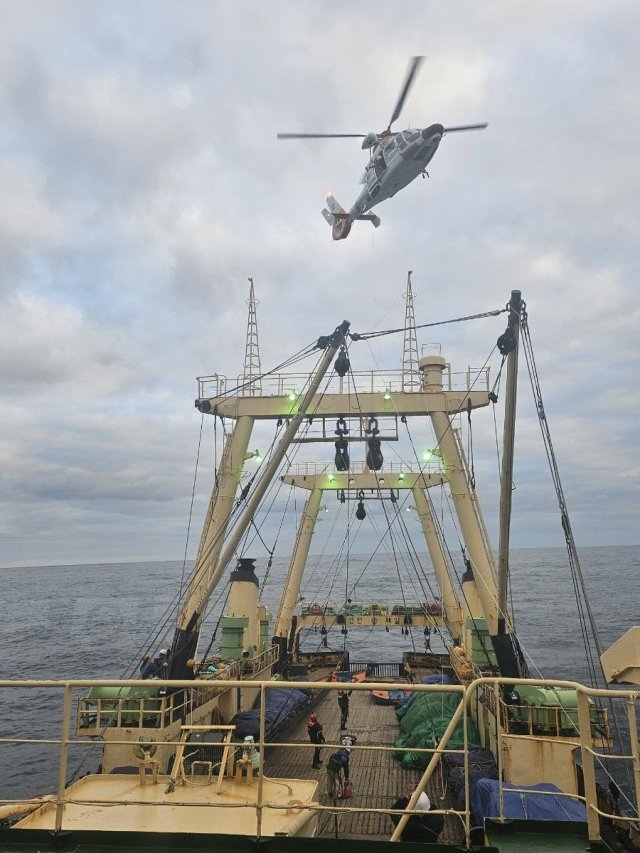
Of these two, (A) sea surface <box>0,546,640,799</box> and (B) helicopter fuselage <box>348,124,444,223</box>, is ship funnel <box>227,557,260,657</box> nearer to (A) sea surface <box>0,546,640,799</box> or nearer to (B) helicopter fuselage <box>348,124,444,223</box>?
(A) sea surface <box>0,546,640,799</box>

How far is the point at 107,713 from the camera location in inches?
595

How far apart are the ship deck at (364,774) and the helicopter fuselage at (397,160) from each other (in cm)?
2241

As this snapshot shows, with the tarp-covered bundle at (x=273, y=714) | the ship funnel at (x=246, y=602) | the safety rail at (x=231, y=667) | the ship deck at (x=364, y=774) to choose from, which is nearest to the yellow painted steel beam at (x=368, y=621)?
the ship deck at (x=364, y=774)

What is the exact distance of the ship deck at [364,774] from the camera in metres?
12.5

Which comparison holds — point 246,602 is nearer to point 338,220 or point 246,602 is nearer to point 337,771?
point 337,771

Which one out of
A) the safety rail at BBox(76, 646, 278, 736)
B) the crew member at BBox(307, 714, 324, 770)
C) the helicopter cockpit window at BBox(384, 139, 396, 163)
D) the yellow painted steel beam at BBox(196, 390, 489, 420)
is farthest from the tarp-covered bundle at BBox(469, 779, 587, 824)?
the helicopter cockpit window at BBox(384, 139, 396, 163)

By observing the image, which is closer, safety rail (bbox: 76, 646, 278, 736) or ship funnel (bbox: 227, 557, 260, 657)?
safety rail (bbox: 76, 646, 278, 736)

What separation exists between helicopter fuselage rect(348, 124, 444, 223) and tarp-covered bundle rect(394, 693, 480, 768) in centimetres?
2094

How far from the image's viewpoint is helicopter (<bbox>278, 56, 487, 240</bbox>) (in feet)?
79.5

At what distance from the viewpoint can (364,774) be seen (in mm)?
15547

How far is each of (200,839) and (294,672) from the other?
2498 centimetres

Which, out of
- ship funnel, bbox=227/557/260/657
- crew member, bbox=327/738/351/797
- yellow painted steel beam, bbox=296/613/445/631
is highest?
ship funnel, bbox=227/557/260/657

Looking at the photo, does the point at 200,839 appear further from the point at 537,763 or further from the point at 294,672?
the point at 294,672

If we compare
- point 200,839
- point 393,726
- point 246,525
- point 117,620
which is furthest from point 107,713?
point 117,620
